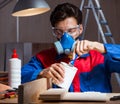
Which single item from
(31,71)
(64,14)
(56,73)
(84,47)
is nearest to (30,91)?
(56,73)

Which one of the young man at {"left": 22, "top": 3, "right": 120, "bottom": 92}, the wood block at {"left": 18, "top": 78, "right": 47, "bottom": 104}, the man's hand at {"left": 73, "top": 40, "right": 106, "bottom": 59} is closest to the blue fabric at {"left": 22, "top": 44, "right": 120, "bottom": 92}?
the young man at {"left": 22, "top": 3, "right": 120, "bottom": 92}

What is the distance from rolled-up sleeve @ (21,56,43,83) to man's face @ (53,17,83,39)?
243 millimetres

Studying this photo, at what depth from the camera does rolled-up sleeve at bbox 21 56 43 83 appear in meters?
1.80

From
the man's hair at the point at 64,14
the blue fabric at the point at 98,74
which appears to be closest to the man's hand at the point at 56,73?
the blue fabric at the point at 98,74

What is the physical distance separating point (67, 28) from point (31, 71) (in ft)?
1.21

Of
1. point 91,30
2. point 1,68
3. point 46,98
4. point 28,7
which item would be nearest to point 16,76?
point 46,98

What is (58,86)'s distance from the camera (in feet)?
4.90

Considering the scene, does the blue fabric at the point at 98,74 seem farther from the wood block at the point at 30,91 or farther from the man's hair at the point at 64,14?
the wood block at the point at 30,91

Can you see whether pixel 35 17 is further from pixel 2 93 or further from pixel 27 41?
pixel 2 93

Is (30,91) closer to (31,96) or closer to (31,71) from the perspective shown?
(31,96)

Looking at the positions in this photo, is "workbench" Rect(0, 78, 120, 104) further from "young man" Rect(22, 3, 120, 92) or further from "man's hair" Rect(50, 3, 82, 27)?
"man's hair" Rect(50, 3, 82, 27)

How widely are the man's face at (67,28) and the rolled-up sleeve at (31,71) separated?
0.24 metres

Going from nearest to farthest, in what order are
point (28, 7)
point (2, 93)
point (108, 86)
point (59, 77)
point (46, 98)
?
point (46, 98) < point (2, 93) < point (59, 77) < point (108, 86) < point (28, 7)

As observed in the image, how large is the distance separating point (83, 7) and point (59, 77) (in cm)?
254
